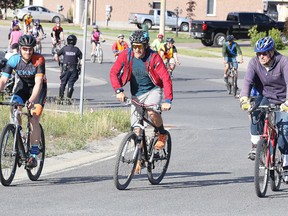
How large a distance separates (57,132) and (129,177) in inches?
193

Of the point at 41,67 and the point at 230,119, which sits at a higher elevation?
the point at 41,67

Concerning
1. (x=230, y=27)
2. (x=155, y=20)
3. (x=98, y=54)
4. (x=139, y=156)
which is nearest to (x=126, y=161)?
(x=139, y=156)

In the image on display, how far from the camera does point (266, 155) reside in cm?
1025

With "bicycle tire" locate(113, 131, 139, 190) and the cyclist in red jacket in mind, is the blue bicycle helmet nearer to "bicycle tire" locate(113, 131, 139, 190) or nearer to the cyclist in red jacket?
the cyclist in red jacket

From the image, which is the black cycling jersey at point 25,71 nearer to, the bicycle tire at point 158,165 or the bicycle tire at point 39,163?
the bicycle tire at point 39,163

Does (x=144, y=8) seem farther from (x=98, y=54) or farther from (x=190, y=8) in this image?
(x=98, y=54)

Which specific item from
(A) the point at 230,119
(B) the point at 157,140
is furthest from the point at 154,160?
(A) the point at 230,119

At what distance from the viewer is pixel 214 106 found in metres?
23.3

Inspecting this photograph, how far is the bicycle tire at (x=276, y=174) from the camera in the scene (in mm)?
10477

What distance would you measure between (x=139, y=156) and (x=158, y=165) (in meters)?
0.67

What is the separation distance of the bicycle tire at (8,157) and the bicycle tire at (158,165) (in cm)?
162

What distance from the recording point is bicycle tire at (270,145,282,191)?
10.5 metres

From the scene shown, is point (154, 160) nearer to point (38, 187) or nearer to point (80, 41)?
point (38, 187)

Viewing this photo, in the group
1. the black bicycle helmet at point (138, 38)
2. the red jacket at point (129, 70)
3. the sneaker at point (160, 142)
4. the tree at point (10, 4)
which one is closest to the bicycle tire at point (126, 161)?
the sneaker at point (160, 142)
